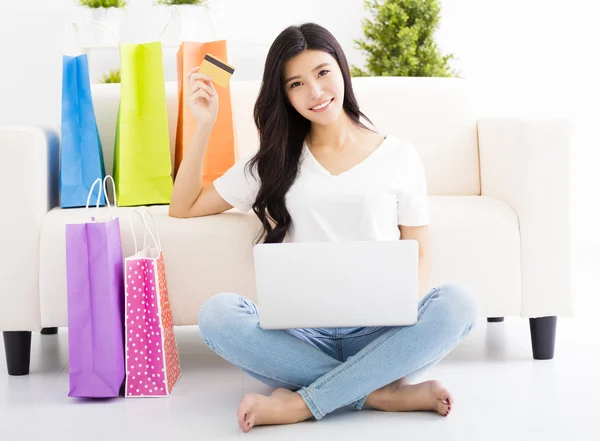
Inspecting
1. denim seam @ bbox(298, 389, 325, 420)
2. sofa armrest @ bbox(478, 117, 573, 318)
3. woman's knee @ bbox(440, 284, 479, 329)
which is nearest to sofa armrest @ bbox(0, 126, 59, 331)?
denim seam @ bbox(298, 389, 325, 420)

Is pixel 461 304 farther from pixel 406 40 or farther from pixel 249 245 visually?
pixel 406 40

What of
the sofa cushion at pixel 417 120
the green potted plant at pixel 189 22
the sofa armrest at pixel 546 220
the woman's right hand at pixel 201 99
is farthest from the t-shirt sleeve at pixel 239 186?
the green potted plant at pixel 189 22

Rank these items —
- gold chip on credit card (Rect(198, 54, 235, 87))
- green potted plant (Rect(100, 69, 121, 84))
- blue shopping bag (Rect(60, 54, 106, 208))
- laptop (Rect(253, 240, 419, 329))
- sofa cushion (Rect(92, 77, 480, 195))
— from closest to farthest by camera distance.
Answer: laptop (Rect(253, 240, 419, 329)), gold chip on credit card (Rect(198, 54, 235, 87)), blue shopping bag (Rect(60, 54, 106, 208)), sofa cushion (Rect(92, 77, 480, 195)), green potted plant (Rect(100, 69, 121, 84))

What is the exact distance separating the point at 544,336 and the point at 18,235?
138cm

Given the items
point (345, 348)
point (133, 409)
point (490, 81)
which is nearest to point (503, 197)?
point (345, 348)

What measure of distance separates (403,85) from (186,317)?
3.46ft

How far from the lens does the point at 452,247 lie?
2160mm

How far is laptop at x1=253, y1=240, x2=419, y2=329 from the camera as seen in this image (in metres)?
1.56

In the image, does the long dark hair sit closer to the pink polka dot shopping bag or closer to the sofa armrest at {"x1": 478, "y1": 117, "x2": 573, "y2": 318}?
the pink polka dot shopping bag

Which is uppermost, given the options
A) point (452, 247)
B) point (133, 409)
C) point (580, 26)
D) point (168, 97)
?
point (580, 26)

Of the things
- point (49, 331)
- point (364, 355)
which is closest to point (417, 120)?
point (364, 355)

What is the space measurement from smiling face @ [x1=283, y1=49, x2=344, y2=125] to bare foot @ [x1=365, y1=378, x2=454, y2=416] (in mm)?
610

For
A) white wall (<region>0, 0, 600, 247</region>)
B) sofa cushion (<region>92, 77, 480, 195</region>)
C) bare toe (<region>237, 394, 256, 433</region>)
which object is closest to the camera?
bare toe (<region>237, 394, 256, 433</region>)

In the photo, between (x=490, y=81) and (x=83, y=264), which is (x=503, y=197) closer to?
(x=83, y=264)
